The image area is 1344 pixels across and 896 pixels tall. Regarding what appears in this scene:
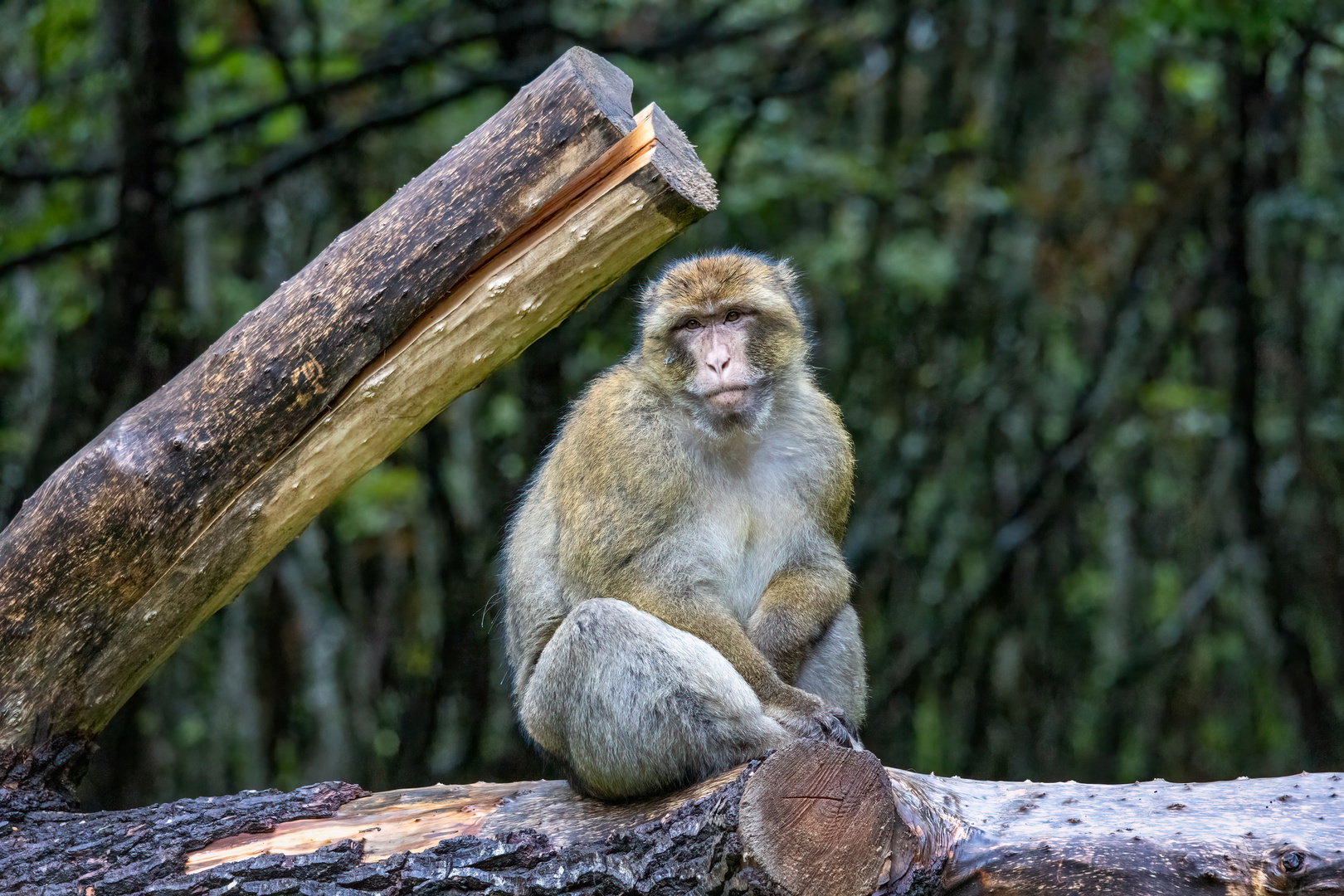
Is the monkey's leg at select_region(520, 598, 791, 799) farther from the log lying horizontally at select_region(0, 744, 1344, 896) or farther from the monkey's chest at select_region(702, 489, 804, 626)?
the monkey's chest at select_region(702, 489, 804, 626)

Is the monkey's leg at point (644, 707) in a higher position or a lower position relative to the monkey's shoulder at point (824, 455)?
lower

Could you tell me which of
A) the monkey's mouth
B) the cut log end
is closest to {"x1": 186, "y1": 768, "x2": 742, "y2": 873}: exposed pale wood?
the cut log end

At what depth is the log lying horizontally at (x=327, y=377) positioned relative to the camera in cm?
317

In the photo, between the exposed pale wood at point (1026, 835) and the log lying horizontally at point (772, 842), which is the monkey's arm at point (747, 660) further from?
the exposed pale wood at point (1026, 835)

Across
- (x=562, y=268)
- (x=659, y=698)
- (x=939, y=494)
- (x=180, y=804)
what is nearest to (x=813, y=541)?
(x=659, y=698)

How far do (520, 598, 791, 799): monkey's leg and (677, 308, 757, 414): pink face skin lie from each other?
0.75 meters

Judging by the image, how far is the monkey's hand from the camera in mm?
3504

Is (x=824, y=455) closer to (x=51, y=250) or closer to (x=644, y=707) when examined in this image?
(x=644, y=707)

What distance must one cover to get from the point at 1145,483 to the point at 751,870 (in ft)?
19.3

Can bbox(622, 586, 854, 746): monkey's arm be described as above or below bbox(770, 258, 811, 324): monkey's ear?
below

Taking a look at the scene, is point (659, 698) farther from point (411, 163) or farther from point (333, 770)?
point (411, 163)

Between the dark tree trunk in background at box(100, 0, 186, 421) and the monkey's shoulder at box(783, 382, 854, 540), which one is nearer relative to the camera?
the monkey's shoulder at box(783, 382, 854, 540)

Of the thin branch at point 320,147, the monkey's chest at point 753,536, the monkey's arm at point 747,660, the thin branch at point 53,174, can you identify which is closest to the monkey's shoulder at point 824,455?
the monkey's chest at point 753,536

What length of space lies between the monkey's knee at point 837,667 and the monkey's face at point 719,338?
2.45 feet
